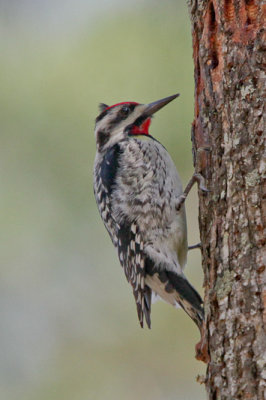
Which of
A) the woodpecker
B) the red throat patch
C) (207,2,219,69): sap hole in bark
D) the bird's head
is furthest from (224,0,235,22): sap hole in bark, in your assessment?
the red throat patch

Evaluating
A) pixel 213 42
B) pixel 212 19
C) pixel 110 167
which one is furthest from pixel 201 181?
pixel 110 167

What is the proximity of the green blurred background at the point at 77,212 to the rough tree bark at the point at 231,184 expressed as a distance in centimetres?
198

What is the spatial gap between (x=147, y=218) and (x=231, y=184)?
4.06 ft

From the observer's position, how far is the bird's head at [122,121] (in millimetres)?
4430

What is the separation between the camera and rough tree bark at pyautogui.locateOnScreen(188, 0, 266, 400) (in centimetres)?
240

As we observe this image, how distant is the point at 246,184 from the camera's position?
8.68 feet

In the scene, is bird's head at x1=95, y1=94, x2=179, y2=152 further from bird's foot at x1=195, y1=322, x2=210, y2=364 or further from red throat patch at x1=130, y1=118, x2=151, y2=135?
bird's foot at x1=195, y1=322, x2=210, y2=364

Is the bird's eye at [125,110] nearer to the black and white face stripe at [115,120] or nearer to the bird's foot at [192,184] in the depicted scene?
the black and white face stripe at [115,120]

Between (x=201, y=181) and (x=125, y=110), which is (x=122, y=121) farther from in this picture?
(x=201, y=181)

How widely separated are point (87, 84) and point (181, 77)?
2.65ft

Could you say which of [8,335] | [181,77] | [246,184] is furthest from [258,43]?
[8,335]

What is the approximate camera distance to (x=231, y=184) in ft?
8.99

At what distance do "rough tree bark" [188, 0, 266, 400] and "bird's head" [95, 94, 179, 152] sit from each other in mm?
1142

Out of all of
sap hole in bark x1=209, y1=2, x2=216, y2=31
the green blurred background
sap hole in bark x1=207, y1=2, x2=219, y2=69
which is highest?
sap hole in bark x1=209, y1=2, x2=216, y2=31
